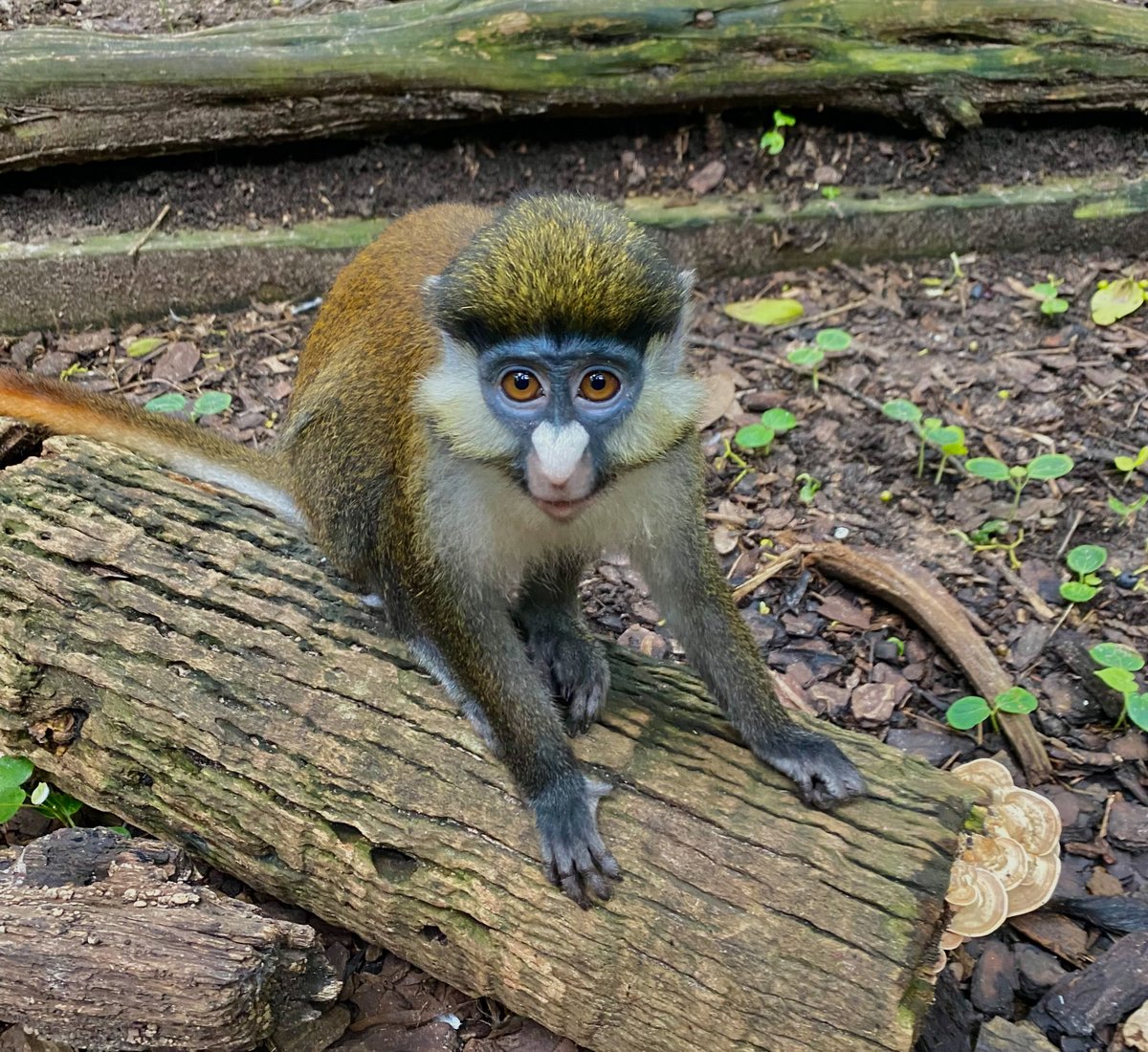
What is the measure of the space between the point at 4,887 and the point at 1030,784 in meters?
3.16

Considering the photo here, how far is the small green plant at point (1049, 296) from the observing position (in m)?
5.44

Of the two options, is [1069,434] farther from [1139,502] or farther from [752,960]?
[752,960]

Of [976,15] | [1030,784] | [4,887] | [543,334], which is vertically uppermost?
[976,15]

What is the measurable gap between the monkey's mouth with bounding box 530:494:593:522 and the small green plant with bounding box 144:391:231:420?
303cm

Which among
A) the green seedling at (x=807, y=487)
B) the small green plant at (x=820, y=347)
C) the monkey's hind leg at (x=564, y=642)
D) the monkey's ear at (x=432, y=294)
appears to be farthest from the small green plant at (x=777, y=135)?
the monkey's ear at (x=432, y=294)

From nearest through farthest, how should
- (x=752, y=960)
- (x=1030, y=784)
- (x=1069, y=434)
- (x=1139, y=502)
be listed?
(x=752, y=960) < (x=1030, y=784) < (x=1139, y=502) < (x=1069, y=434)

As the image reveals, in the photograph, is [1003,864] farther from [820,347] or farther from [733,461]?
[820,347]

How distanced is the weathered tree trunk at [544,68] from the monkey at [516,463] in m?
2.14

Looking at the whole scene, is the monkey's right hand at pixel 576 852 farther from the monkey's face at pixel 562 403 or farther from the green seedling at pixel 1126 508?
the green seedling at pixel 1126 508

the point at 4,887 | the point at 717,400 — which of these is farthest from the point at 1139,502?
the point at 4,887

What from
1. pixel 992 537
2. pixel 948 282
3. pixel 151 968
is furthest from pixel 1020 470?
pixel 151 968

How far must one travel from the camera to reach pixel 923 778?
2.84 m

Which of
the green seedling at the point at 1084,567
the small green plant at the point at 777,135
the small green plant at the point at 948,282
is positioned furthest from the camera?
the small green plant at the point at 777,135

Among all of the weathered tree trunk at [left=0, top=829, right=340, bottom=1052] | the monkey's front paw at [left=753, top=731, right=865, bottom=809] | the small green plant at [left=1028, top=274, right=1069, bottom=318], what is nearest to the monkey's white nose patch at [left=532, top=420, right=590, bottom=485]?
the monkey's front paw at [left=753, top=731, right=865, bottom=809]
